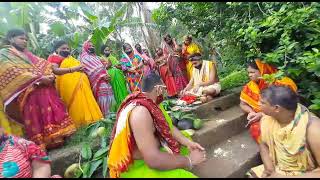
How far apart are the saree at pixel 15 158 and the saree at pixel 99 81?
8.44ft

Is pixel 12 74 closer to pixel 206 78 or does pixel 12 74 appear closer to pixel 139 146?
pixel 139 146

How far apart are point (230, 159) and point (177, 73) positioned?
12.3ft

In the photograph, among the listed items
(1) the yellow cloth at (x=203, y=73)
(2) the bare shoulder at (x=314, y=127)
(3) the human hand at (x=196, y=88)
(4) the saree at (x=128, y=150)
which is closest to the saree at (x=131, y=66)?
(1) the yellow cloth at (x=203, y=73)

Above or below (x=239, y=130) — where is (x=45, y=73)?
above

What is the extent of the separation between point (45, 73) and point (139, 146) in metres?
1.98

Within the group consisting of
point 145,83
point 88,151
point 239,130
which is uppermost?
point 145,83

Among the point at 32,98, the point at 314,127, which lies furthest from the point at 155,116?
the point at 32,98

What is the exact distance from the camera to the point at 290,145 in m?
2.83

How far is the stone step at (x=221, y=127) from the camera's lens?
3.82 meters

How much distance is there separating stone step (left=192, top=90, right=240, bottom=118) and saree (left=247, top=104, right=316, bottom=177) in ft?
4.92

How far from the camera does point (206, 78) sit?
209 inches

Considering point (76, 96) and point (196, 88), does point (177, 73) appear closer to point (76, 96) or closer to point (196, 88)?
point (196, 88)

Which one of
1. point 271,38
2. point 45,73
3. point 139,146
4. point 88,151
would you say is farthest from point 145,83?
point 271,38

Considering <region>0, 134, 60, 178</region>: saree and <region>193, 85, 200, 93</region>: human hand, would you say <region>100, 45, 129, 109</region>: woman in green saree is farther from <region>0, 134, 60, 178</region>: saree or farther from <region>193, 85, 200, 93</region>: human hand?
<region>0, 134, 60, 178</region>: saree
